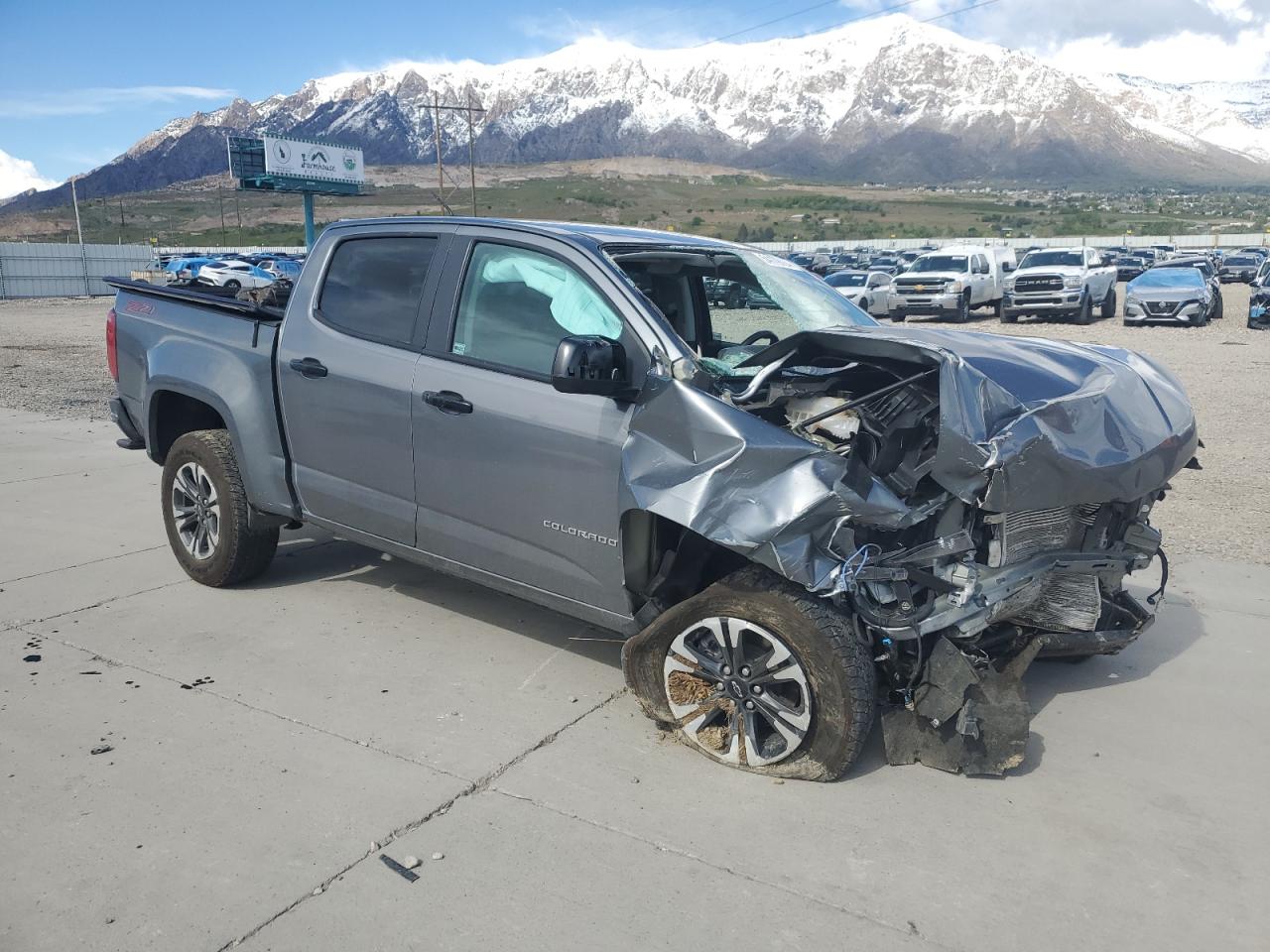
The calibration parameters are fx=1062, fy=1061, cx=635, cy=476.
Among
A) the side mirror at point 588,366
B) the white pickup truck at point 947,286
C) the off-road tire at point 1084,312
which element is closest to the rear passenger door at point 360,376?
the side mirror at point 588,366

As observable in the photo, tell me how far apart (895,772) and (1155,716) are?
1.33 meters

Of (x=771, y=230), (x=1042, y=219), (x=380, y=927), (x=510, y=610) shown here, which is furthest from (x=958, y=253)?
(x=1042, y=219)

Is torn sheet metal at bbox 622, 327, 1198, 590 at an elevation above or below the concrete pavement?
above

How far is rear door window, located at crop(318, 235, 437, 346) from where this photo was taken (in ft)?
15.6

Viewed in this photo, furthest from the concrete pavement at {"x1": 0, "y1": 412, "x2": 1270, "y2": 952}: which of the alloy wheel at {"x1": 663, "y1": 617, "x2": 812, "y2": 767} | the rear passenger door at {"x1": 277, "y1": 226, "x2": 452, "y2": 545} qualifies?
the rear passenger door at {"x1": 277, "y1": 226, "x2": 452, "y2": 545}

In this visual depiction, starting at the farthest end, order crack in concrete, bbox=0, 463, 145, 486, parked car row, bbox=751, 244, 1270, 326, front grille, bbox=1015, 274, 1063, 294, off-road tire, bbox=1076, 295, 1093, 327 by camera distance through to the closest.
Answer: off-road tire, bbox=1076, 295, 1093, 327, front grille, bbox=1015, 274, 1063, 294, parked car row, bbox=751, 244, 1270, 326, crack in concrete, bbox=0, 463, 145, 486

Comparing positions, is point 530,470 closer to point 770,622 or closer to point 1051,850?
point 770,622

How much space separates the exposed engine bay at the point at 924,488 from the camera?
3531 millimetres

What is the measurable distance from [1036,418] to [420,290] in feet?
8.68

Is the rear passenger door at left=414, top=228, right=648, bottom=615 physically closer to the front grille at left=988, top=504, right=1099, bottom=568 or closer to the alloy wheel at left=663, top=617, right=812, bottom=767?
the alloy wheel at left=663, top=617, right=812, bottom=767

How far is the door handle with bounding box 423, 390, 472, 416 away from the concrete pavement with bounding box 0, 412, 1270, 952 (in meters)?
1.18

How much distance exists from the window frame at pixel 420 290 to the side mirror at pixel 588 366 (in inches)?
43.3

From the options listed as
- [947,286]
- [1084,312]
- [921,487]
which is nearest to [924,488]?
[921,487]

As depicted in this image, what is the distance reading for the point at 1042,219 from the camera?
4860 inches
